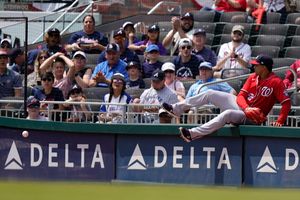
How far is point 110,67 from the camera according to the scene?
17312mm

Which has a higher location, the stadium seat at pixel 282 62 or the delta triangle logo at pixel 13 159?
the stadium seat at pixel 282 62

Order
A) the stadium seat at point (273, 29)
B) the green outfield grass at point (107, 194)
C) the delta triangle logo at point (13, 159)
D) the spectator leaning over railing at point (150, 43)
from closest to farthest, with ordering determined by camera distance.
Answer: the green outfield grass at point (107, 194)
the delta triangle logo at point (13, 159)
the spectator leaning over railing at point (150, 43)
the stadium seat at point (273, 29)

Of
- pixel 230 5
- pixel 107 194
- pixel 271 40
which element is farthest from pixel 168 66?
pixel 107 194

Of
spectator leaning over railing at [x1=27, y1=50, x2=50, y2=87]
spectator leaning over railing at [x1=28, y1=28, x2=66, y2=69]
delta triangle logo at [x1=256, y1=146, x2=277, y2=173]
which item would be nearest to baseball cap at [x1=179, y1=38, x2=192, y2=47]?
→ spectator leaning over railing at [x1=28, y1=28, x2=66, y2=69]

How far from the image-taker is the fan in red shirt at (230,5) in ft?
66.6

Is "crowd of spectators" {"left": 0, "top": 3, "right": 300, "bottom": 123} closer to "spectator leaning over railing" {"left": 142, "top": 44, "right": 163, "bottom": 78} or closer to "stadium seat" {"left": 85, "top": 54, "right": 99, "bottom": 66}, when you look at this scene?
"spectator leaning over railing" {"left": 142, "top": 44, "right": 163, "bottom": 78}

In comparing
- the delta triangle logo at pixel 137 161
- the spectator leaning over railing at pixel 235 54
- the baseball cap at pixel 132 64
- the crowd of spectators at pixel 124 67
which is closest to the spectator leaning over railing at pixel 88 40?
the crowd of spectators at pixel 124 67

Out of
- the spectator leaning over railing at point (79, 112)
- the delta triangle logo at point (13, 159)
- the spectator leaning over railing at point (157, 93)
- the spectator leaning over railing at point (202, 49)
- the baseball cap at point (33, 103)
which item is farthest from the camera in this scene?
the spectator leaning over railing at point (202, 49)

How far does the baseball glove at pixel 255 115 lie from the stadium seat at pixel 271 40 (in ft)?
14.3

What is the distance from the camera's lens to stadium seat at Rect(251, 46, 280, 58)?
18.1 metres

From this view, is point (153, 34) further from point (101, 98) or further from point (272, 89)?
point (272, 89)

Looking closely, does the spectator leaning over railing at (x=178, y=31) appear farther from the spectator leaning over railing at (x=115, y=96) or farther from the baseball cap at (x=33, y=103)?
the baseball cap at (x=33, y=103)

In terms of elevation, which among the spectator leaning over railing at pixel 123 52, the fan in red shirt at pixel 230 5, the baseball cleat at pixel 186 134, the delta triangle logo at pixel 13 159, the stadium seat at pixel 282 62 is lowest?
the delta triangle logo at pixel 13 159

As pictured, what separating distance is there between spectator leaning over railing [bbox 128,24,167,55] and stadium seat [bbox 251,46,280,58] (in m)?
1.50
